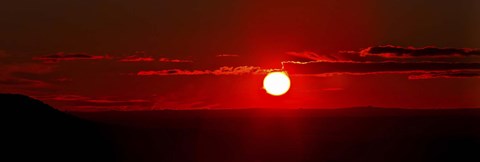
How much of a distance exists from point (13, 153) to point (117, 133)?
59546mm

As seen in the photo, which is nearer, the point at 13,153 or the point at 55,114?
the point at 13,153

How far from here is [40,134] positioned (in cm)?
10188

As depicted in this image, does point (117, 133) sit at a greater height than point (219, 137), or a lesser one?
lesser

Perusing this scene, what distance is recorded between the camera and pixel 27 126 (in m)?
101

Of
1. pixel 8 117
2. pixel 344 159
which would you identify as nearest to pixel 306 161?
pixel 344 159

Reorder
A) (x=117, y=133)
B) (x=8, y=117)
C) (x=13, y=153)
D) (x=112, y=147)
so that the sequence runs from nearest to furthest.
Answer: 1. (x=13, y=153)
2. (x=8, y=117)
3. (x=112, y=147)
4. (x=117, y=133)

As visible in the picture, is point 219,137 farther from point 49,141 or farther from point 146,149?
point 49,141

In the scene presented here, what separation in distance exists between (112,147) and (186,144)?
1899 inches

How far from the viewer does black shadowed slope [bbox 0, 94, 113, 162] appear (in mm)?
95375

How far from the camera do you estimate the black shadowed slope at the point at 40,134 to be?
95.4m

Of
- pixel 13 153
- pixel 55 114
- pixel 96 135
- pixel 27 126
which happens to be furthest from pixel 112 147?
pixel 13 153

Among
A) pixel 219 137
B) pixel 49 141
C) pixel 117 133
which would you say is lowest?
pixel 49 141

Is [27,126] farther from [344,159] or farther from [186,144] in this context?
[344,159]

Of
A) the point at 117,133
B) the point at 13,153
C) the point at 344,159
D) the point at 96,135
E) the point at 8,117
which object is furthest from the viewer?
the point at 344,159
